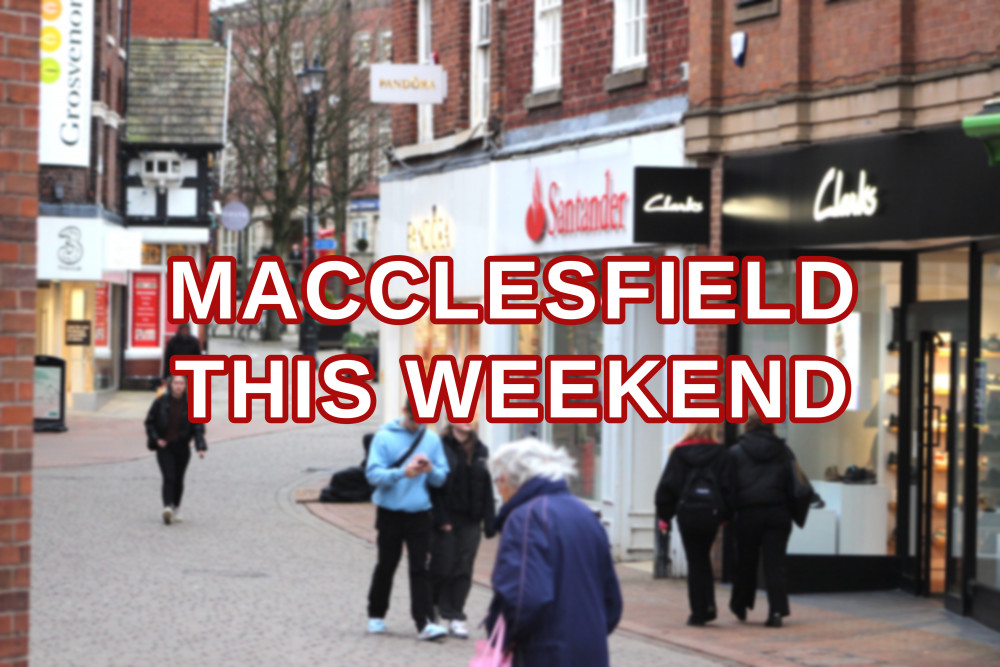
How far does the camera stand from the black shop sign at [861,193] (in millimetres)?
12023

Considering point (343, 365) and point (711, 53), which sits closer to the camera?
point (711, 53)

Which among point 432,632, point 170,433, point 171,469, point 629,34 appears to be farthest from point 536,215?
point 432,632

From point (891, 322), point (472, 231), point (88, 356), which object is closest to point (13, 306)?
point (891, 322)

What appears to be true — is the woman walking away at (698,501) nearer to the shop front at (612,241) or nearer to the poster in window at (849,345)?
the poster in window at (849,345)

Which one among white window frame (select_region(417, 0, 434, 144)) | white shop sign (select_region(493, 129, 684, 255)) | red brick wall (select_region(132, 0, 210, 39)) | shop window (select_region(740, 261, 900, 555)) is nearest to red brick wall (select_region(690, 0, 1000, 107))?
white shop sign (select_region(493, 129, 684, 255))

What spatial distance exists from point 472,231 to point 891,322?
7.10m

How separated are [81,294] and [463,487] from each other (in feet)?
83.8

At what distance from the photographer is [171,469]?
18.6 metres

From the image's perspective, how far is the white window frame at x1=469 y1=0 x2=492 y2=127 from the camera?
68.9ft

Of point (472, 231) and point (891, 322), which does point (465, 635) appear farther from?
point (472, 231)

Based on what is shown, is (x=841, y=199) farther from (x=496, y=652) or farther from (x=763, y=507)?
(x=496, y=652)

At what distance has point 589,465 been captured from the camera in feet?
58.6

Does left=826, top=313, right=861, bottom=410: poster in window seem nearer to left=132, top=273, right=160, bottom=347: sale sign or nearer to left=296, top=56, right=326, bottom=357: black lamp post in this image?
left=296, top=56, right=326, bottom=357: black lamp post

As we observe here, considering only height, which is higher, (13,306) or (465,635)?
(13,306)
